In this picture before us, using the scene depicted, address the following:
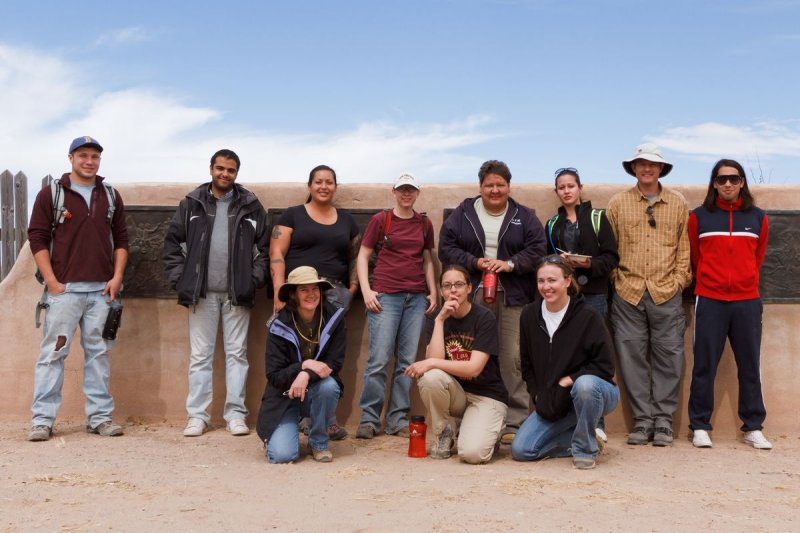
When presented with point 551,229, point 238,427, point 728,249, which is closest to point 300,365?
point 238,427

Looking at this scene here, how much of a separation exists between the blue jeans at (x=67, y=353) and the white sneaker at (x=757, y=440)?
15.6 ft

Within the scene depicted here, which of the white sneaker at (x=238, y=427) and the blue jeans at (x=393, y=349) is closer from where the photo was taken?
the blue jeans at (x=393, y=349)

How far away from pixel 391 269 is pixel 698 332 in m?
2.27

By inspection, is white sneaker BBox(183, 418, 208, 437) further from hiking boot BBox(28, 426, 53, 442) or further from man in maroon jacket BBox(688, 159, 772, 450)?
man in maroon jacket BBox(688, 159, 772, 450)

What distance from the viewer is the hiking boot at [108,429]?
6.10 m

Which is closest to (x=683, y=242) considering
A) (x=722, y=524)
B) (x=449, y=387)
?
(x=449, y=387)

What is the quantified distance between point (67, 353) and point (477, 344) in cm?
303

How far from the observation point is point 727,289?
587cm

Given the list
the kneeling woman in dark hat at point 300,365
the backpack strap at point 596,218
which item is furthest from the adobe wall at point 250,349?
the kneeling woman in dark hat at point 300,365

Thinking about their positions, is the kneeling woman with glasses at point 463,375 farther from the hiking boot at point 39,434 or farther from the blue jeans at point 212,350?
the hiking boot at point 39,434

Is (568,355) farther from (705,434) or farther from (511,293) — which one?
(705,434)

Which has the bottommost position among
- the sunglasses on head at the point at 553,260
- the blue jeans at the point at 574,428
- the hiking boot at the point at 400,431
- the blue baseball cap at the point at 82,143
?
the hiking boot at the point at 400,431

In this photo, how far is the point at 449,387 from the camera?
520 centimetres

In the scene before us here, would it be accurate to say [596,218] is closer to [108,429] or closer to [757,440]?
[757,440]
